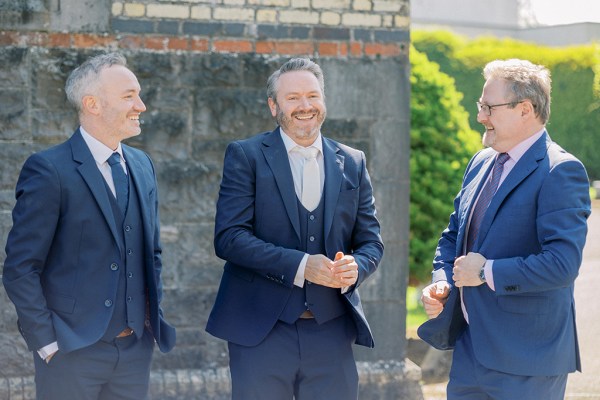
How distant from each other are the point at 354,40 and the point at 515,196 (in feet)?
7.74

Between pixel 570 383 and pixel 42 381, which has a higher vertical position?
pixel 42 381

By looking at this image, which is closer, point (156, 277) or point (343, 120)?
point (156, 277)

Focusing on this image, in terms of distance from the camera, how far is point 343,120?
5809 millimetres

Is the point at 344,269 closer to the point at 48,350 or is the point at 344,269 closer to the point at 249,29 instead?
the point at 48,350

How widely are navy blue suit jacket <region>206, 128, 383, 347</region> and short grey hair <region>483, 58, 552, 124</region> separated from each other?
29.2 inches

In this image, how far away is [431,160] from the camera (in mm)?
8742

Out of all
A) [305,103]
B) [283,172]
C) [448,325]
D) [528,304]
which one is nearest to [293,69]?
[305,103]

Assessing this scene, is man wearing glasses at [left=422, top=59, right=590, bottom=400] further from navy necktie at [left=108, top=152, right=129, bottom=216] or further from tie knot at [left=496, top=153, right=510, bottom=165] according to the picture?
navy necktie at [left=108, top=152, right=129, bottom=216]

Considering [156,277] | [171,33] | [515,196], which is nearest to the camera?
[515,196]

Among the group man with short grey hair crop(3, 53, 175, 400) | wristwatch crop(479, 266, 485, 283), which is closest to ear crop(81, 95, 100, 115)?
man with short grey hair crop(3, 53, 175, 400)

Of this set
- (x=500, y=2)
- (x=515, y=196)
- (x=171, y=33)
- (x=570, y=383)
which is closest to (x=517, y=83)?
(x=515, y=196)

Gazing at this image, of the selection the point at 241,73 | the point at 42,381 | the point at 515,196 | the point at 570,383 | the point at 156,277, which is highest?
the point at 241,73

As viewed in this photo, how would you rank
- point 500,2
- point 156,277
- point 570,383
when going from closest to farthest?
point 156,277 < point 570,383 < point 500,2

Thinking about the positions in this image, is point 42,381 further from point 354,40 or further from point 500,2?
→ point 500,2
